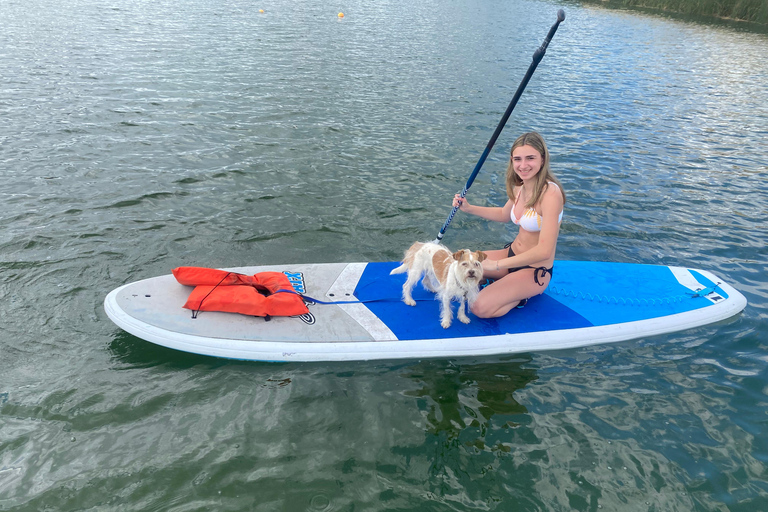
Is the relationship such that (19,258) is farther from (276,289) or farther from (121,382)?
(276,289)

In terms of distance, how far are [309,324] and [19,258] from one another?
516cm

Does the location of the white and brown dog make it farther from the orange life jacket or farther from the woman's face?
the orange life jacket

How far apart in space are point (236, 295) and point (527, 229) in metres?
3.84

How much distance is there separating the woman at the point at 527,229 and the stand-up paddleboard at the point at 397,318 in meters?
0.33

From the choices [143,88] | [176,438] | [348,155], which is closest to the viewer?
[176,438]

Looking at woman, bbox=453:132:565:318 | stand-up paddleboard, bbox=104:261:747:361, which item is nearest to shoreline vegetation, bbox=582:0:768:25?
stand-up paddleboard, bbox=104:261:747:361

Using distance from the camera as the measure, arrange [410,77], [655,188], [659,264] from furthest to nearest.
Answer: [410,77] < [655,188] < [659,264]

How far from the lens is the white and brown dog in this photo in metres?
5.49

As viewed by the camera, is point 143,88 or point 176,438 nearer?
point 176,438

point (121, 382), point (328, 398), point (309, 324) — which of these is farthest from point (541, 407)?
point (121, 382)

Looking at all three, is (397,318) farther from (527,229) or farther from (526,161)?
(526,161)

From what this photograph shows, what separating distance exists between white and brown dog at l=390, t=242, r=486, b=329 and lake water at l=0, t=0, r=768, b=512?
0.89m

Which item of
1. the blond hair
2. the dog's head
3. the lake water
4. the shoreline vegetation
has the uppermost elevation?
the shoreline vegetation

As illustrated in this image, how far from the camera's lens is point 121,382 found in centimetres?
542
